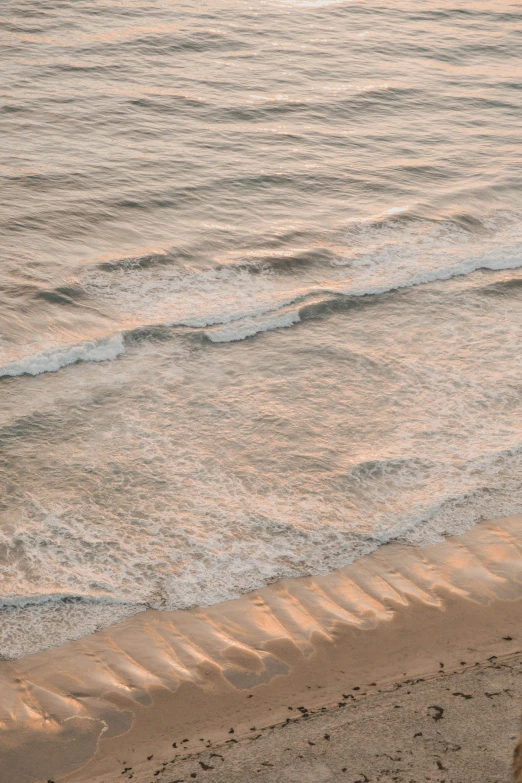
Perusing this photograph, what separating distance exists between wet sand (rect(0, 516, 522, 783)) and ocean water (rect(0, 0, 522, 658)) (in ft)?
1.02

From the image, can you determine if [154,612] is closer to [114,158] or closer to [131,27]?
[114,158]

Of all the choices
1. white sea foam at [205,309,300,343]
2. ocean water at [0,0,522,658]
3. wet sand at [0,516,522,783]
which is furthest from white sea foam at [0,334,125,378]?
wet sand at [0,516,522,783]

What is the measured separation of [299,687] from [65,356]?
4.76 metres

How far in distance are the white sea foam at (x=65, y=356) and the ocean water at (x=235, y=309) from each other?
0.03 metres

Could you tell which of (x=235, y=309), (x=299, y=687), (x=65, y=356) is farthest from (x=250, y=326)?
(x=299, y=687)

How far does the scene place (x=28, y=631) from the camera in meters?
5.59

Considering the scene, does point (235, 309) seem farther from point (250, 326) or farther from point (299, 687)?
point (299, 687)

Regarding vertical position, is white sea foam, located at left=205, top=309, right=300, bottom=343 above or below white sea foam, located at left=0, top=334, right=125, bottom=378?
above

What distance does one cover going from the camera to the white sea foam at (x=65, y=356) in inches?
337

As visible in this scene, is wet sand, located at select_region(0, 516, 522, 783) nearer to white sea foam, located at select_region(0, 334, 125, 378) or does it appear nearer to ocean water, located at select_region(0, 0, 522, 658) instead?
ocean water, located at select_region(0, 0, 522, 658)

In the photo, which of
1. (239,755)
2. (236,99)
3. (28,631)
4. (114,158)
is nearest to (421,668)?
(239,755)

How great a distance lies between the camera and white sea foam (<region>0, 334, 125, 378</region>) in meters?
8.56

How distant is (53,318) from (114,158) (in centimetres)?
491

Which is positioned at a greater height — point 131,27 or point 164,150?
point 131,27
